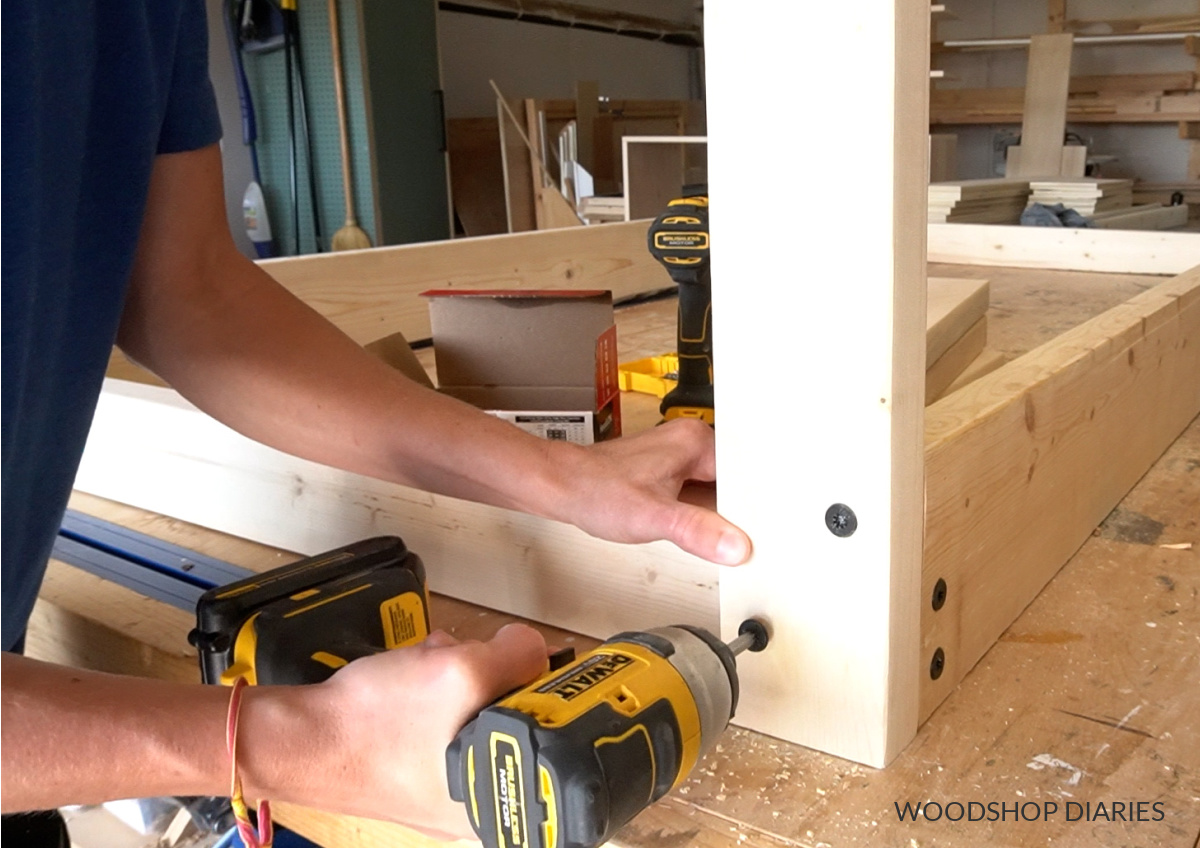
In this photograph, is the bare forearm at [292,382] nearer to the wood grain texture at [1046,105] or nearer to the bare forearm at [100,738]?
the bare forearm at [100,738]

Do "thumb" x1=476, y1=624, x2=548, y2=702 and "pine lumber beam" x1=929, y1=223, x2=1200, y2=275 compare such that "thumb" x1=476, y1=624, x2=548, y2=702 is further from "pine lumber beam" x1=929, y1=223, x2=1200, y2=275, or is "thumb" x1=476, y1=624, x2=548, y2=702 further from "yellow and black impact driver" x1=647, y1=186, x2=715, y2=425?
"pine lumber beam" x1=929, y1=223, x2=1200, y2=275

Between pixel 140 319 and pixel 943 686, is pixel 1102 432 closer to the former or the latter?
pixel 943 686

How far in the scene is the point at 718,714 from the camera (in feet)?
2.00

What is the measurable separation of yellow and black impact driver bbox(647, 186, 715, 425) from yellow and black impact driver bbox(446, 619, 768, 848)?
1.87 ft

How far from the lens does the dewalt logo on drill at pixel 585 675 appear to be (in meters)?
0.55

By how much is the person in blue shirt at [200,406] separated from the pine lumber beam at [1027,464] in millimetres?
166

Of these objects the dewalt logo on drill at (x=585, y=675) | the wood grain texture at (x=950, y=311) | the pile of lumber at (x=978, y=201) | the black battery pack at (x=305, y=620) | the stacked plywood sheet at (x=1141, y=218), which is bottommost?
the black battery pack at (x=305, y=620)

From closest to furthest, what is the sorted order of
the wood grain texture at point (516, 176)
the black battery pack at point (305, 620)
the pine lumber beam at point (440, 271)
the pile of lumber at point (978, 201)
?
the black battery pack at point (305, 620) < the pine lumber beam at point (440, 271) < the pile of lumber at point (978, 201) < the wood grain texture at point (516, 176)

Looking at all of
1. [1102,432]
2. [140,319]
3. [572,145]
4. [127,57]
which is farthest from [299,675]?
[572,145]

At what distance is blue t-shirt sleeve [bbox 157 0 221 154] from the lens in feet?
2.92

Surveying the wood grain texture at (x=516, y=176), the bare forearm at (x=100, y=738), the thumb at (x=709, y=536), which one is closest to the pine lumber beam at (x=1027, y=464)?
the thumb at (x=709, y=536)

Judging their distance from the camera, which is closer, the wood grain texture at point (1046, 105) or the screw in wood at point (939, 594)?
the screw in wood at point (939, 594)

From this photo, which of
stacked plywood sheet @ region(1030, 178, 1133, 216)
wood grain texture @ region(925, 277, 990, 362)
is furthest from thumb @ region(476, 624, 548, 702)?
stacked plywood sheet @ region(1030, 178, 1133, 216)

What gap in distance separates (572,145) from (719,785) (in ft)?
11.9
